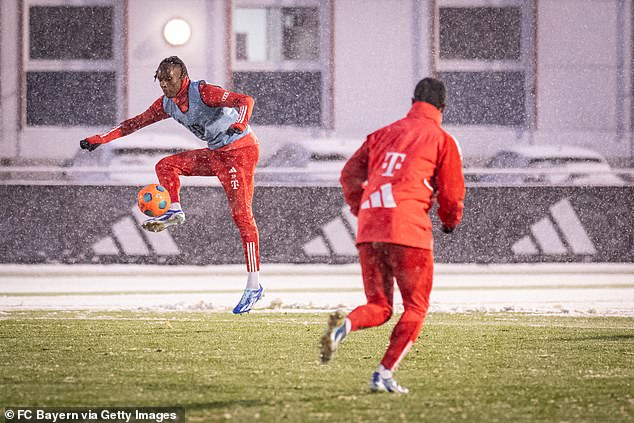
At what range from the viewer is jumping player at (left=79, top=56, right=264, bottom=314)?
34.9 ft

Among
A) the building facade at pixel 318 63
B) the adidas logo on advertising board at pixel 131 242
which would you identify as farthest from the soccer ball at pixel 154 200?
the building facade at pixel 318 63

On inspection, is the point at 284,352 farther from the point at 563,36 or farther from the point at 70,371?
the point at 563,36

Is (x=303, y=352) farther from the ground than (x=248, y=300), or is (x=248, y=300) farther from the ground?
(x=248, y=300)

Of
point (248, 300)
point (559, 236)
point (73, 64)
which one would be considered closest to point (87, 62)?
point (73, 64)

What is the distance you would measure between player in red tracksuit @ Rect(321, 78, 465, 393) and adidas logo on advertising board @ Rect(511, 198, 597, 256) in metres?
11.7

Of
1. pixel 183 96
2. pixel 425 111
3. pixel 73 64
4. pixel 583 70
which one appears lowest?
pixel 425 111

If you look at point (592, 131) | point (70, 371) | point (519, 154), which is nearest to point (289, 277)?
point (519, 154)

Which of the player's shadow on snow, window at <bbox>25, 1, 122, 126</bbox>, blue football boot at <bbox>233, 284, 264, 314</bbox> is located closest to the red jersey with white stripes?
the player's shadow on snow

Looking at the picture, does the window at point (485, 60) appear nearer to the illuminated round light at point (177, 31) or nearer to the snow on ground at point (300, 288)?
the illuminated round light at point (177, 31)

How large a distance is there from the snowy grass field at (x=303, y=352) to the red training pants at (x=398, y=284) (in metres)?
0.33

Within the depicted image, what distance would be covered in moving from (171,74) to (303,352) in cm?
252

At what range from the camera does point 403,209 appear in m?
7.03

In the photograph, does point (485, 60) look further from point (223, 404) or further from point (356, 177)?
point (223, 404)

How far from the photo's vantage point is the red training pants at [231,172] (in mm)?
10977
